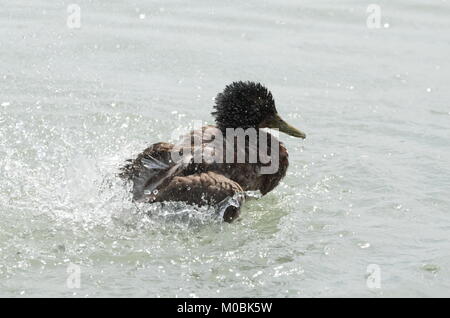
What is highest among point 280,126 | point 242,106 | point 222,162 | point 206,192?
point 242,106

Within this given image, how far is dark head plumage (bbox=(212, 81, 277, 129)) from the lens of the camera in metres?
7.97

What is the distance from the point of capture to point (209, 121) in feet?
34.1

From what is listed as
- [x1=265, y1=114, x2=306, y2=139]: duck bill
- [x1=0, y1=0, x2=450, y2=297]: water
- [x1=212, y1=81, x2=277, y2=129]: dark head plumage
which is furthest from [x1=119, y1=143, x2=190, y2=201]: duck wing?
[x1=265, y1=114, x2=306, y2=139]: duck bill

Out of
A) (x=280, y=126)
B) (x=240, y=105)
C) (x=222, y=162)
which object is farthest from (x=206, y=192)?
(x=280, y=126)

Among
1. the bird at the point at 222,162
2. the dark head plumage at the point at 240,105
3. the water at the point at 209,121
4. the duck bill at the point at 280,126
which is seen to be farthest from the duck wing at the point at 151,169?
the duck bill at the point at 280,126

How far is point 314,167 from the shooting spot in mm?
9258

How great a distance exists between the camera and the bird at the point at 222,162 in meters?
7.08

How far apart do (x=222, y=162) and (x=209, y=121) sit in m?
2.93

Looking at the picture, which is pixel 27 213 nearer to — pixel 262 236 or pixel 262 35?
pixel 262 236

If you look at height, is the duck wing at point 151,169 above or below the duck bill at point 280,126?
below

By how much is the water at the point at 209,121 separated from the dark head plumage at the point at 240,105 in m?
0.76

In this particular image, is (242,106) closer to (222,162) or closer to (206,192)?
(222,162)

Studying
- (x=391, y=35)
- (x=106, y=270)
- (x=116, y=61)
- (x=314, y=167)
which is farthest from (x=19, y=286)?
(x=391, y=35)

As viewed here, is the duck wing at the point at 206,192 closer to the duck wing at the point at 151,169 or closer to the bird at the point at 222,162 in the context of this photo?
the bird at the point at 222,162
